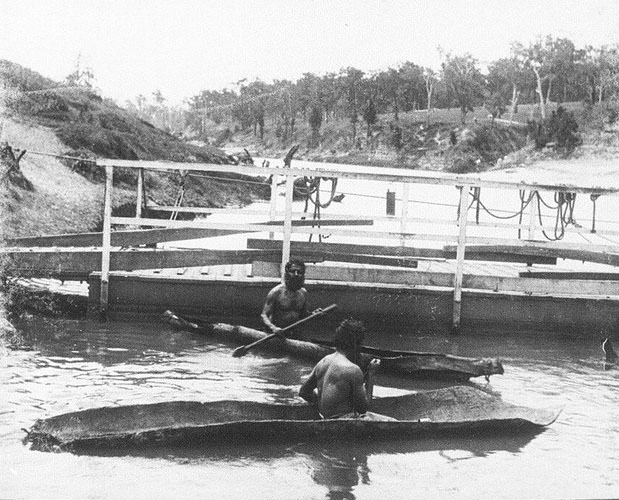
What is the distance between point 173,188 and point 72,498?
22.0 metres

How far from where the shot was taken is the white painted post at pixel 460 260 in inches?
426

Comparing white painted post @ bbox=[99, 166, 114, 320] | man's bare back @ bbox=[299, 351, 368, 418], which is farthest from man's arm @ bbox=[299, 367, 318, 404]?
white painted post @ bbox=[99, 166, 114, 320]

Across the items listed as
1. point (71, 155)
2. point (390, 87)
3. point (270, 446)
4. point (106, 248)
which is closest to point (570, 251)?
point (106, 248)

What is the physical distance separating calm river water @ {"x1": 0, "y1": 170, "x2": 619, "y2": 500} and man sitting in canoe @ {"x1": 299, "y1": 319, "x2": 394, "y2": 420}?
31cm

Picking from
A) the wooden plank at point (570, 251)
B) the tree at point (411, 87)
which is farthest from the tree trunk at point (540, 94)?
the wooden plank at point (570, 251)

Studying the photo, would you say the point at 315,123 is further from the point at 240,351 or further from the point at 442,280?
the point at 240,351

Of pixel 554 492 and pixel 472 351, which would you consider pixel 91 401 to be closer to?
pixel 554 492

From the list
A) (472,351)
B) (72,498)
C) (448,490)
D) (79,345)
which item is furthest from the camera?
(472,351)

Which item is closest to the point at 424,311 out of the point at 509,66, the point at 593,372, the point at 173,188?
the point at 593,372

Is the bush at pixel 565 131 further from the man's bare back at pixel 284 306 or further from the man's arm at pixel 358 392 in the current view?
the man's arm at pixel 358 392

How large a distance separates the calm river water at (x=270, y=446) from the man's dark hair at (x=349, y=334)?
2.85 ft

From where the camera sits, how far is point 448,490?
19.0 ft

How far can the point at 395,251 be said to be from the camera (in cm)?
1334

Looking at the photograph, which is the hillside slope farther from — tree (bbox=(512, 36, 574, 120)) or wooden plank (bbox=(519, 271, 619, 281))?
tree (bbox=(512, 36, 574, 120))
